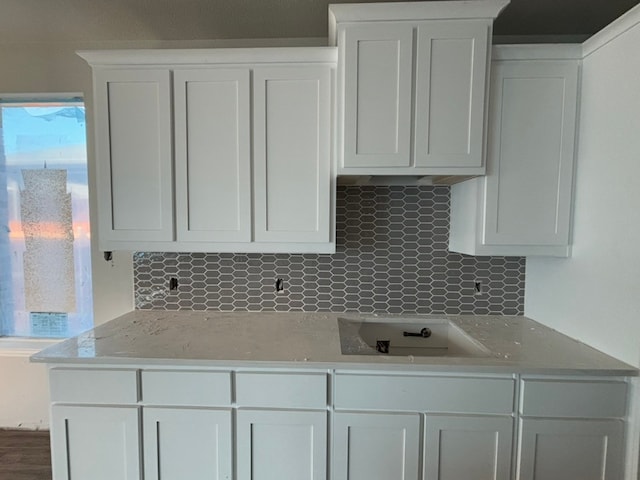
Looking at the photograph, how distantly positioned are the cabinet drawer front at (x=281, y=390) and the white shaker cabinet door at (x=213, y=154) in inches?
26.3

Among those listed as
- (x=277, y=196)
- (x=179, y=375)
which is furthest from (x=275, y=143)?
(x=179, y=375)

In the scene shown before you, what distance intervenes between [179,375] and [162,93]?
1.33 meters

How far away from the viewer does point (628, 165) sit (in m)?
1.32

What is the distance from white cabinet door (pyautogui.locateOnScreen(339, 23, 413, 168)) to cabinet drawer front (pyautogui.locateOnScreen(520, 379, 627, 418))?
1.10 m

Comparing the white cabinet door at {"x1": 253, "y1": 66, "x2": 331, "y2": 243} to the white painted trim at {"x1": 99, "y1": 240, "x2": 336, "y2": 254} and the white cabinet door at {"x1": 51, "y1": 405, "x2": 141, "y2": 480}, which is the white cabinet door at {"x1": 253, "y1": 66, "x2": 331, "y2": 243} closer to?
the white painted trim at {"x1": 99, "y1": 240, "x2": 336, "y2": 254}

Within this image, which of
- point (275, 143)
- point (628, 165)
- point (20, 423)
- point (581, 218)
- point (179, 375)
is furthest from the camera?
point (20, 423)

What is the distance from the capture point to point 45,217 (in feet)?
7.25

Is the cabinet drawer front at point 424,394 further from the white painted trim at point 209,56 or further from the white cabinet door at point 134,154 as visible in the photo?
the white painted trim at point 209,56

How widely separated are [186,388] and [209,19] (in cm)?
188

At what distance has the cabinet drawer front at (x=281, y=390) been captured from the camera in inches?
55.3

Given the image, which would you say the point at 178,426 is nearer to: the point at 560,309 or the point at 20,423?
the point at 20,423

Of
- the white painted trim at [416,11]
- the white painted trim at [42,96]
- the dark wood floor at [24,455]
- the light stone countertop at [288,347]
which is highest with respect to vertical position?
the white painted trim at [416,11]

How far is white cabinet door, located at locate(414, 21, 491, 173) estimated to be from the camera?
150cm

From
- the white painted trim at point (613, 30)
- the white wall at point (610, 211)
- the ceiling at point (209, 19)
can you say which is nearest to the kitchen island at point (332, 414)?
the white wall at point (610, 211)
